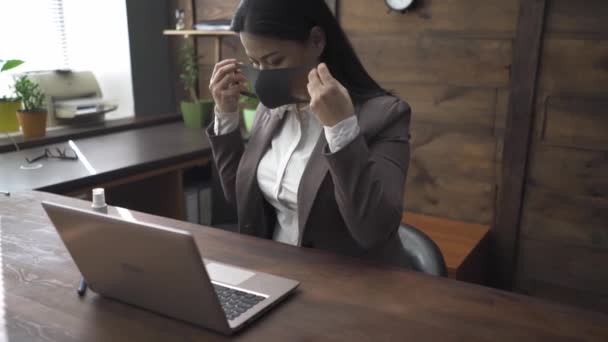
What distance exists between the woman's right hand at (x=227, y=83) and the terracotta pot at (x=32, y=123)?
134cm

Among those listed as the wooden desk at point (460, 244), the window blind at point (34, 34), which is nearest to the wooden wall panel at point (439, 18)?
the wooden desk at point (460, 244)

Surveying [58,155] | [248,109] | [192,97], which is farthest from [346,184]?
[192,97]

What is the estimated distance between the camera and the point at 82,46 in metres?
2.99

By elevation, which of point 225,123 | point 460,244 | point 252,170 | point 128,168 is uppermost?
point 225,123

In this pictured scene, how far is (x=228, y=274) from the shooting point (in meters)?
1.07

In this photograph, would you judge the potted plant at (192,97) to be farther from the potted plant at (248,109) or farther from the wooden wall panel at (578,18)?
the wooden wall panel at (578,18)

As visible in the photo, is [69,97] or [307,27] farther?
[69,97]

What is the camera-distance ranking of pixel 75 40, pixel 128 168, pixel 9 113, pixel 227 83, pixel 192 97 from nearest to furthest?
1. pixel 227 83
2. pixel 128 168
3. pixel 9 113
4. pixel 75 40
5. pixel 192 97

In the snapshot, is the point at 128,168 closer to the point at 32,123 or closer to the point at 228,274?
the point at 32,123

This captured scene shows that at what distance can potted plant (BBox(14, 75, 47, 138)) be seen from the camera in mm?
2441

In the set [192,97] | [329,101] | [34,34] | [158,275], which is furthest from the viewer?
[192,97]

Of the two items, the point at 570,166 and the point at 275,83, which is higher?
the point at 275,83

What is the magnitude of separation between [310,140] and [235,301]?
0.62 meters

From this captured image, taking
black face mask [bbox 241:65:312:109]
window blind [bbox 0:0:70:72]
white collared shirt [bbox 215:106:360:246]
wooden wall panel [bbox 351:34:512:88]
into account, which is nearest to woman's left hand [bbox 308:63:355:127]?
black face mask [bbox 241:65:312:109]
